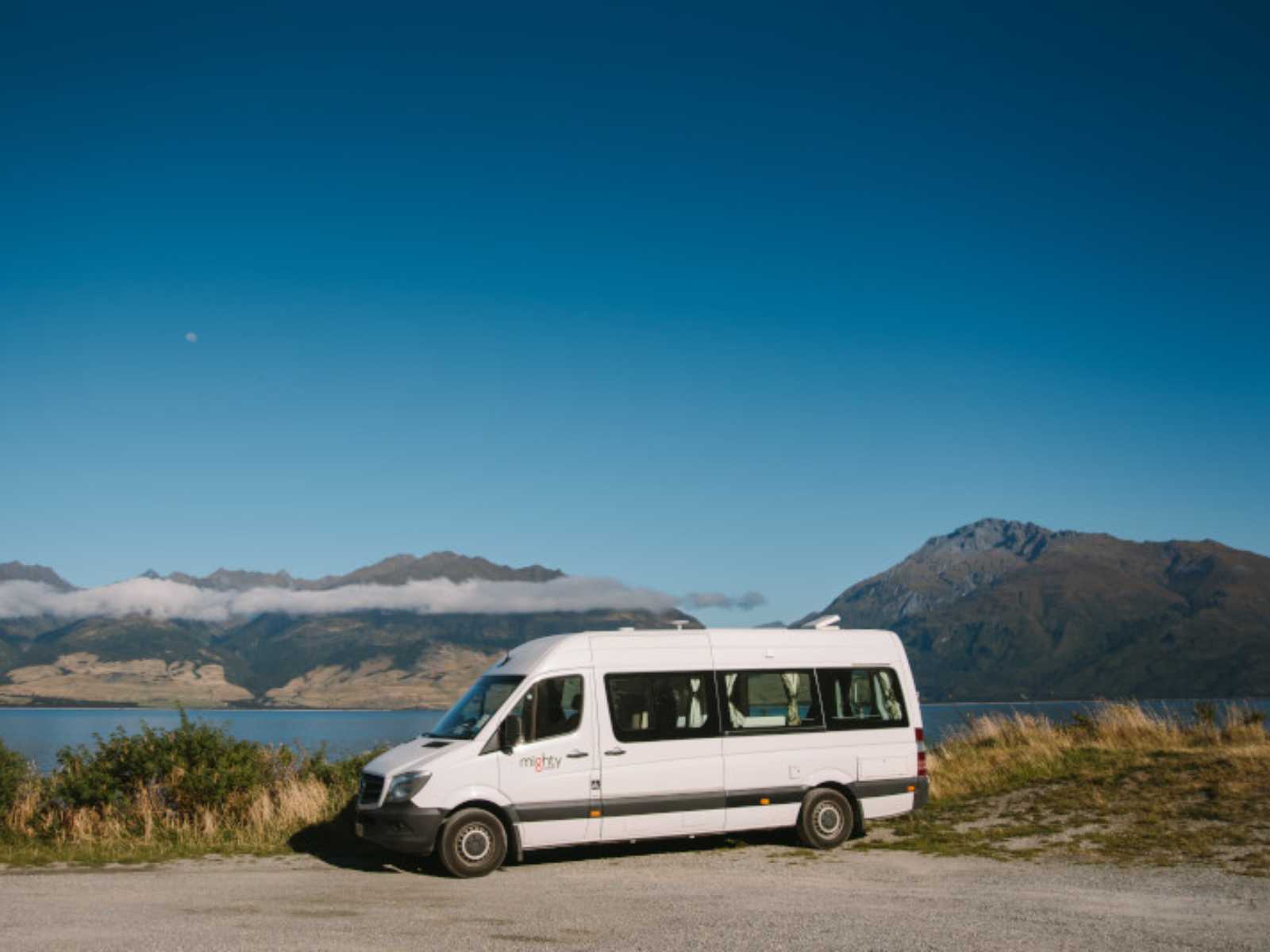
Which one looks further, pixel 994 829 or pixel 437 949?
pixel 994 829

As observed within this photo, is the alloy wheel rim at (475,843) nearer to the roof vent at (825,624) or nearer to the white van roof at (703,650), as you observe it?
the white van roof at (703,650)

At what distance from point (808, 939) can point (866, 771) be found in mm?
5829

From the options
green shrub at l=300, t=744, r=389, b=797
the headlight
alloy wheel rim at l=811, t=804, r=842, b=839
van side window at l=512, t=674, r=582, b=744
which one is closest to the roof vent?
alloy wheel rim at l=811, t=804, r=842, b=839

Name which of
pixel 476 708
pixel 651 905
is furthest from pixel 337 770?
pixel 651 905

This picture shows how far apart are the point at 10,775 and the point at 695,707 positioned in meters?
10.7

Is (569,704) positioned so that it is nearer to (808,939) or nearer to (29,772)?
(808,939)

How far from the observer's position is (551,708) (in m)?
12.8

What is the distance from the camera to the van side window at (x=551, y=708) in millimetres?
12656

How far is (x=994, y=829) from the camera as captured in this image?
14750 mm

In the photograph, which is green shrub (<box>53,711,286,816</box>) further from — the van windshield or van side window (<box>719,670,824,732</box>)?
van side window (<box>719,670,824,732</box>)

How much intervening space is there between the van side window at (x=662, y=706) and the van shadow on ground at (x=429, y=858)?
5.32ft

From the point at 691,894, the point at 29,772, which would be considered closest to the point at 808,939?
the point at 691,894

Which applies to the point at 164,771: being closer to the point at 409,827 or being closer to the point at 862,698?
the point at 409,827

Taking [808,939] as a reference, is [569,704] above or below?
above
